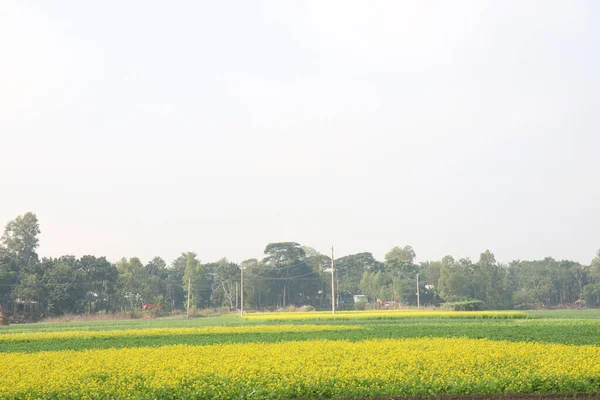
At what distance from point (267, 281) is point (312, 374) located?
9603 cm

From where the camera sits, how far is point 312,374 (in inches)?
616

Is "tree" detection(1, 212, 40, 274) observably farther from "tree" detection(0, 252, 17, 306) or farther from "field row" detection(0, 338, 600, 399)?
"field row" detection(0, 338, 600, 399)

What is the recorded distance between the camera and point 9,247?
319 ft

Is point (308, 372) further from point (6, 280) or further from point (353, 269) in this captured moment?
point (353, 269)

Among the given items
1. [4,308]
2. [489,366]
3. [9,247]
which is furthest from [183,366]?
[9,247]

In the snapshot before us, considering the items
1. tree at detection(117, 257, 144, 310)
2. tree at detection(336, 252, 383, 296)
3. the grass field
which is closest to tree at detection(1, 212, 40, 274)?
tree at detection(117, 257, 144, 310)

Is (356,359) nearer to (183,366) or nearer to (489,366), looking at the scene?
(489,366)

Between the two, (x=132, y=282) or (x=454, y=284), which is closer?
(x=132, y=282)

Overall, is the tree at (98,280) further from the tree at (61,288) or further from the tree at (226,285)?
the tree at (226,285)

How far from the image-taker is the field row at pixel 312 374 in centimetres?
1449

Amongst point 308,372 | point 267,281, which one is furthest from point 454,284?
point 308,372

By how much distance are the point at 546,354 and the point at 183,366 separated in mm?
12083

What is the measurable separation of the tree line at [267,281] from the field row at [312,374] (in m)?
68.0

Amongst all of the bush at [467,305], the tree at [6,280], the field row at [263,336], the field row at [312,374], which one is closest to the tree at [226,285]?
the tree at [6,280]
